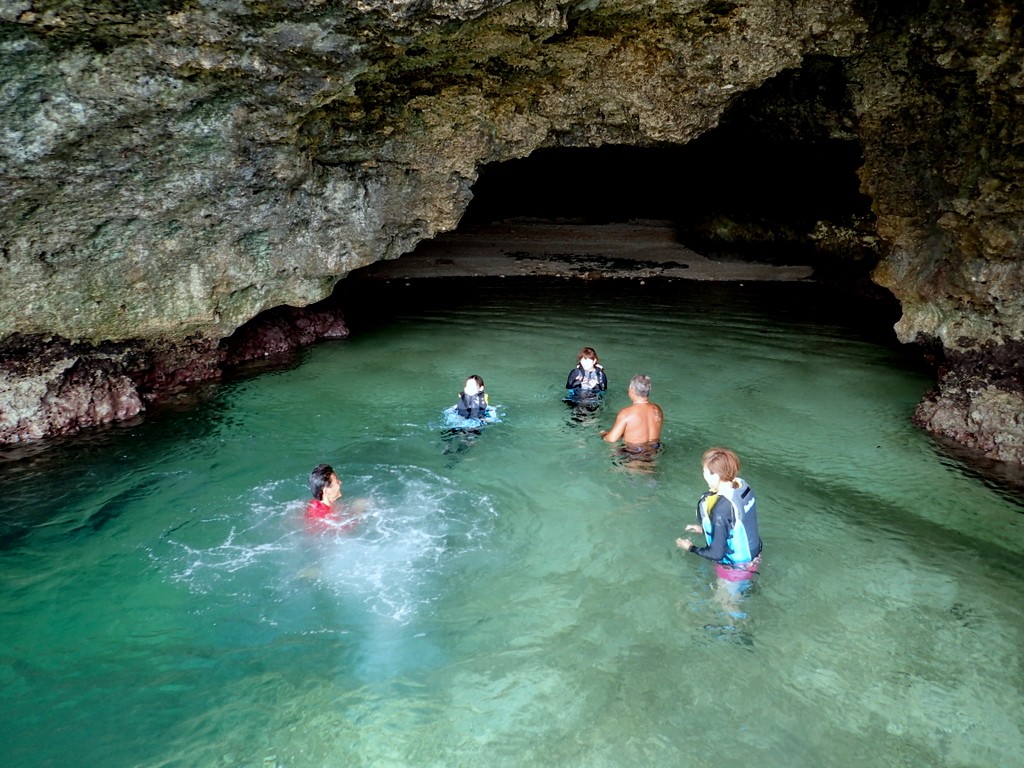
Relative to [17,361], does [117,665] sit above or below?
below

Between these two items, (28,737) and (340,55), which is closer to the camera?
(28,737)

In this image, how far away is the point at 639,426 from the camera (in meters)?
7.90

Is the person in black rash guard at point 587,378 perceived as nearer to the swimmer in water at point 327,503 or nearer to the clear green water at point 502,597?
the clear green water at point 502,597

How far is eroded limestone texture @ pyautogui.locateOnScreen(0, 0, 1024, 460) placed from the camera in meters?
6.21

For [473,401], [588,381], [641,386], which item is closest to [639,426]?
[641,386]

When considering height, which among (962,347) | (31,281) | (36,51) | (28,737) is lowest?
(28,737)

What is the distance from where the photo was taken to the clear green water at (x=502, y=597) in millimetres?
4406

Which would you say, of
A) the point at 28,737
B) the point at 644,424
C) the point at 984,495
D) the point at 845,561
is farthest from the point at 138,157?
the point at 984,495

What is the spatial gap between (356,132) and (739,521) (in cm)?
713

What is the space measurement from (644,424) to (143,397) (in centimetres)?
683

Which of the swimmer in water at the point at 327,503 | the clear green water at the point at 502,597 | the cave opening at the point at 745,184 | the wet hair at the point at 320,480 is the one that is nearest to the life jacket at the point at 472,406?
the clear green water at the point at 502,597

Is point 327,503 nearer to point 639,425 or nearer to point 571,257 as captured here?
point 639,425

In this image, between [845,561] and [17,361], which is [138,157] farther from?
[845,561]

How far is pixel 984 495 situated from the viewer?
23.5 ft
